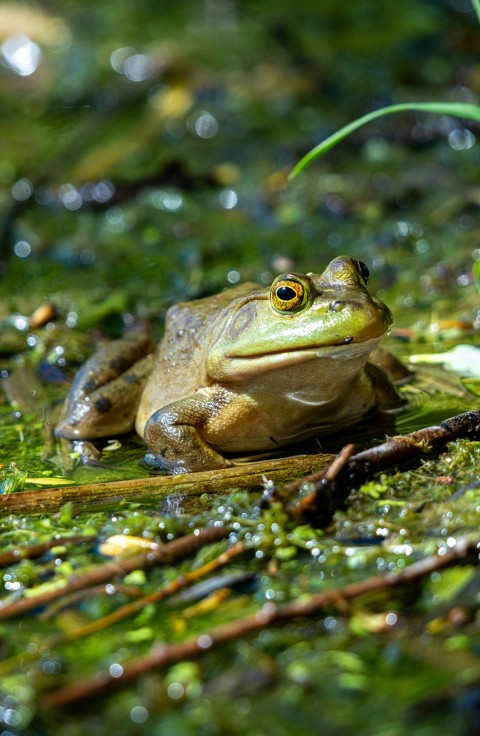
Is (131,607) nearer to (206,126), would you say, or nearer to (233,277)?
(233,277)

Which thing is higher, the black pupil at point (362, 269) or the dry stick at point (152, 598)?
the black pupil at point (362, 269)

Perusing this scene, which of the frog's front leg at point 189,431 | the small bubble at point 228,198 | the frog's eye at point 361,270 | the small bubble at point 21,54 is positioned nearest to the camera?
the frog's eye at point 361,270

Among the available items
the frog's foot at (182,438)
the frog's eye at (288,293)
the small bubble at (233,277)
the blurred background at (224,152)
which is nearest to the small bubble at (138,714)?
the frog's foot at (182,438)

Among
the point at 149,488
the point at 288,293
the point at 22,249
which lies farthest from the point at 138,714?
the point at 22,249

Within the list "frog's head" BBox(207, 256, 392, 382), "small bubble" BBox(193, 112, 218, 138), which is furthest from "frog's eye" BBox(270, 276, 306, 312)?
"small bubble" BBox(193, 112, 218, 138)

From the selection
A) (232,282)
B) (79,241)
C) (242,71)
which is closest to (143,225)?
(79,241)

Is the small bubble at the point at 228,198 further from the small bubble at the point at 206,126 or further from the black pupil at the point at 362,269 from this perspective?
the black pupil at the point at 362,269

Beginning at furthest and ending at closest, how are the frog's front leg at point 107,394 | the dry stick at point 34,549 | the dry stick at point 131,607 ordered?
the frog's front leg at point 107,394 → the dry stick at point 34,549 → the dry stick at point 131,607
